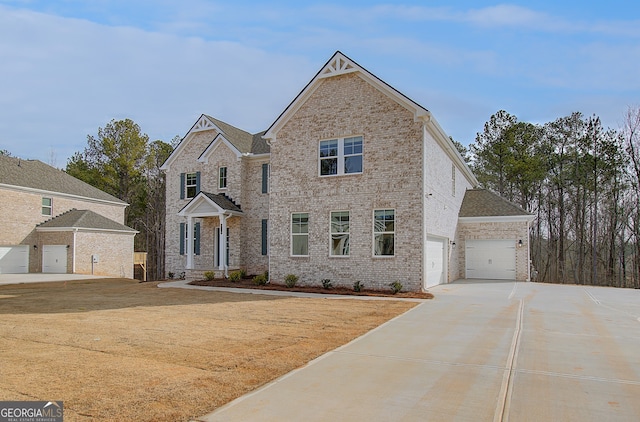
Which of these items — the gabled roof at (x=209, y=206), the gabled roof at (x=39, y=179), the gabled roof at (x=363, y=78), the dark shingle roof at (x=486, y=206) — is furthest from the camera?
the gabled roof at (x=39, y=179)

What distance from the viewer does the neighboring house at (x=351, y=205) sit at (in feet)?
55.2

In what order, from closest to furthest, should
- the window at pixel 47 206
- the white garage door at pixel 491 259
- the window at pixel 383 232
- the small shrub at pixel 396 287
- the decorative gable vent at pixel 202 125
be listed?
the small shrub at pixel 396 287 → the window at pixel 383 232 → the white garage door at pixel 491 259 → the decorative gable vent at pixel 202 125 → the window at pixel 47 206

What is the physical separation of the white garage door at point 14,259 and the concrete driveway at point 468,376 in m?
27.2

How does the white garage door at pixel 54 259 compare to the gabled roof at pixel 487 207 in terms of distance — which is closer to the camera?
the gabled roof at pixel 487 207

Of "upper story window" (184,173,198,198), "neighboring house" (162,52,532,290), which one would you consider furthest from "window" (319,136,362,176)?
"upper story window" (184,173,198,198)

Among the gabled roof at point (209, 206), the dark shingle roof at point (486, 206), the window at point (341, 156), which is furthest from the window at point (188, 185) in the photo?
the dark shingle roof at point (486, 206)

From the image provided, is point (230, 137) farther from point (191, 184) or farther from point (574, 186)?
point (574, 186)

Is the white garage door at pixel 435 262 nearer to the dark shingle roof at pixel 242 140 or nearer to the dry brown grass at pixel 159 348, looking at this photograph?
the dry brown grass at pixel 159 348

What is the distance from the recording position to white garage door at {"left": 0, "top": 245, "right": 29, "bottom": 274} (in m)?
27.2

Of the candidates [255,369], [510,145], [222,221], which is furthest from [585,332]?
[510,145]

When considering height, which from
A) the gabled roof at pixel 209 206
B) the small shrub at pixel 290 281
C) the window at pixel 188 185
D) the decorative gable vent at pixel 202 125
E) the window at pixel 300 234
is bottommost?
the small shrub at pixel 290 281

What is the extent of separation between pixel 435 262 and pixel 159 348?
14069 millimetres

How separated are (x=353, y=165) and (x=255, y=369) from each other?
12.7 m

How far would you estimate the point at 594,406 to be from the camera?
4.83m
